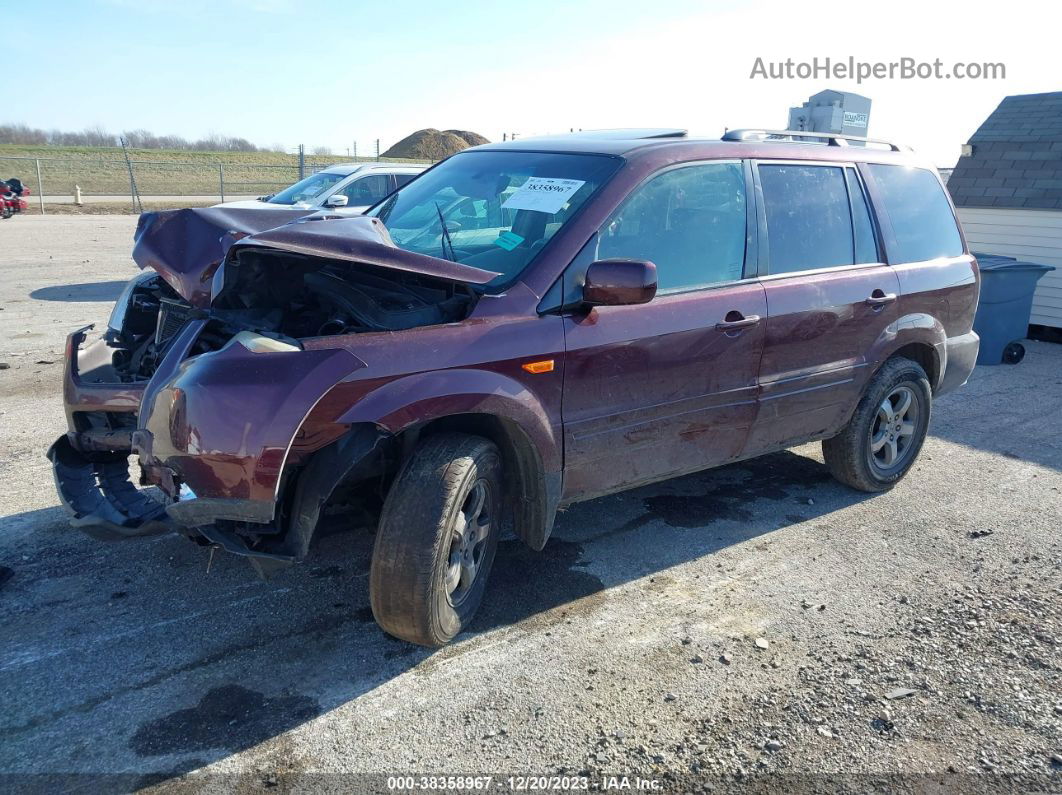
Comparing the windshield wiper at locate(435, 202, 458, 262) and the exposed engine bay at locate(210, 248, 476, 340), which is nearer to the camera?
the exposed engine bay at locate(210, 248, 476, 340)

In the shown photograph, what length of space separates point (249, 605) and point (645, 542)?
1993 mm

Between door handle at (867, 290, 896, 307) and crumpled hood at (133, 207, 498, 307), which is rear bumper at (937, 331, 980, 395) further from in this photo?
crumpled hood at (133, 207, 498, 307)

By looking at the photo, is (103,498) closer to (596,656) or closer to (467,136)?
(596,656)

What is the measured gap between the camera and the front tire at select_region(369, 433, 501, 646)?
3068 mm

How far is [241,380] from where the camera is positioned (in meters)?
2.83

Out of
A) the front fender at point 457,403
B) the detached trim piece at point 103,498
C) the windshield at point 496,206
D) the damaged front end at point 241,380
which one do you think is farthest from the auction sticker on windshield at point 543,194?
the detached trim piece at point 103,498

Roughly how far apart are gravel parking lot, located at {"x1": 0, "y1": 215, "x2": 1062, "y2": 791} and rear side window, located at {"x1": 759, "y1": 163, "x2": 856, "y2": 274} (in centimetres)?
148

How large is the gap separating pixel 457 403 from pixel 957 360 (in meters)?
3.78

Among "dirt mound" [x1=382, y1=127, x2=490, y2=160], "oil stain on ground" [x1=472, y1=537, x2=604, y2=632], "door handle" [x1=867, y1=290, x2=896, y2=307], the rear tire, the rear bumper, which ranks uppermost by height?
"dirt mound" [x1=382, y1=127, x2=490, y2=160]

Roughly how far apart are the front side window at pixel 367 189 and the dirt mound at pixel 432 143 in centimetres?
4620

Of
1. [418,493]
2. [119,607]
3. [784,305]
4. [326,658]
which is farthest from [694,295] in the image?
[119,607]

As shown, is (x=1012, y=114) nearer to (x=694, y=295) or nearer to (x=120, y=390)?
(x=694, y=295)

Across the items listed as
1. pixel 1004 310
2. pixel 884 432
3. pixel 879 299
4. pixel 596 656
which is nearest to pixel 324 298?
pixel 596 656

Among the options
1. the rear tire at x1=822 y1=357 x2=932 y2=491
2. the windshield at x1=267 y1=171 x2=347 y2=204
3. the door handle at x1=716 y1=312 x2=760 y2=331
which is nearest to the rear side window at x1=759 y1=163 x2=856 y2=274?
the door handle at x1=716 y1=312 x2=760 y2=331
